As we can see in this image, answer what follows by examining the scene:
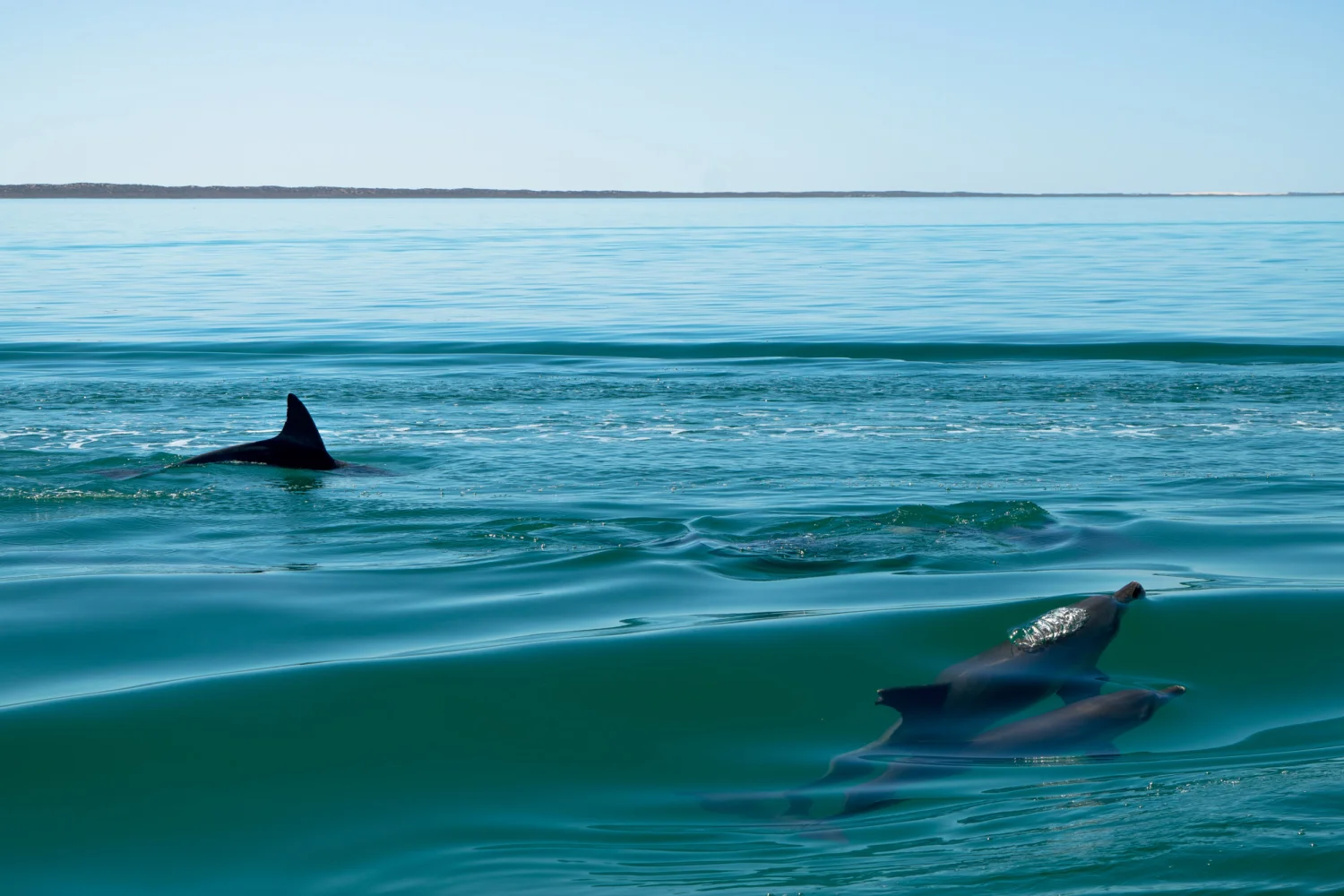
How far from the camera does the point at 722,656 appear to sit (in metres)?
7.75

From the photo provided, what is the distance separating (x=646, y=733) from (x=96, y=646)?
342 cm

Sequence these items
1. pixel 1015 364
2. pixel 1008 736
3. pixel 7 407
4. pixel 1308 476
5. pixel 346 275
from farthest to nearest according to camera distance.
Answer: pixel 346 275 < pixel 1015 364 < pixel 7 407 < pixel 1308 476 < pixel 1008 736

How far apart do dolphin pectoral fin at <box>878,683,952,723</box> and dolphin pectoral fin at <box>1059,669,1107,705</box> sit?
0.67m

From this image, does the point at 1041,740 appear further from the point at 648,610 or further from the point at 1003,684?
the point at 648,610

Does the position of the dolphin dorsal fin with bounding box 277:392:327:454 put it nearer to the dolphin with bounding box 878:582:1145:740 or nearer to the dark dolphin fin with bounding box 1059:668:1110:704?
the dolphin with bounding box 878:582:1145:740

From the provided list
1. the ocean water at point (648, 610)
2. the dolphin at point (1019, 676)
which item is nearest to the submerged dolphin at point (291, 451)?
the ocean water at point (648, 610)

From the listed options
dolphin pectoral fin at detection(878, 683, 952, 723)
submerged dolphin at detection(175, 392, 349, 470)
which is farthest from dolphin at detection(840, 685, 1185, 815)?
submerged dolphin at detection(175, 392, 349, 470)

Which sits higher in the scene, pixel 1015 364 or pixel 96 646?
pixel 1015 364

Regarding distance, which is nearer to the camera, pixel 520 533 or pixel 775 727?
pixel 775 727

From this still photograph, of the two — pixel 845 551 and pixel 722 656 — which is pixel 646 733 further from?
pixel 845 551

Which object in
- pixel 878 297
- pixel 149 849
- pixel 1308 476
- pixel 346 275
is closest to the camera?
pixel 149 849

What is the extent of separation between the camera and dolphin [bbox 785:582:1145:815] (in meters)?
6.56

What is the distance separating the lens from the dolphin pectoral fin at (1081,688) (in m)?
7.11

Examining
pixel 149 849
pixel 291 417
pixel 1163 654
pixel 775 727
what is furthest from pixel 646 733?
pixel 291 417
